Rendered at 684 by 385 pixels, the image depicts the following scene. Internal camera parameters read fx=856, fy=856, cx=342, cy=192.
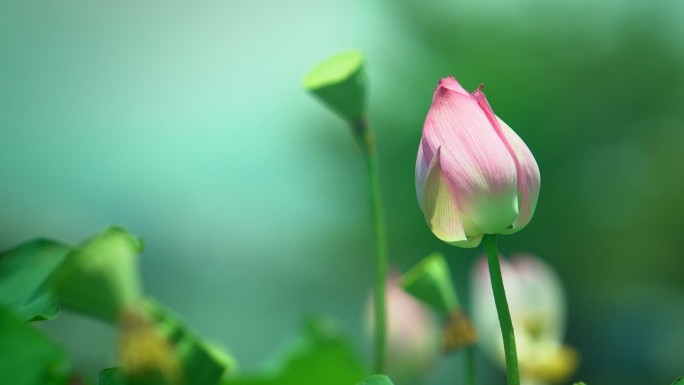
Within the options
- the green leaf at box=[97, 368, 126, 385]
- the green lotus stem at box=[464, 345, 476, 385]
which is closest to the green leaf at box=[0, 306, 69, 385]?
the green leaf at box=[97, 368, 126, 385]

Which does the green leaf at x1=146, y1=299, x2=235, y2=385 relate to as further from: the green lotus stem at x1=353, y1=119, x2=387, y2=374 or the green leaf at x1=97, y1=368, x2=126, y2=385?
the green lotus stem at x1=353, y1=119, x2=387, y2=374

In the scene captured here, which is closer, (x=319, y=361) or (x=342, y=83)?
(x=342, y=83)

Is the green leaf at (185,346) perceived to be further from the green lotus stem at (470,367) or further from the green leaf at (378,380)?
the green lotus stem at (470,367)

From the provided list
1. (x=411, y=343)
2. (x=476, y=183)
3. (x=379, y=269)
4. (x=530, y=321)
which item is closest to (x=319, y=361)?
(x=411, y=343)

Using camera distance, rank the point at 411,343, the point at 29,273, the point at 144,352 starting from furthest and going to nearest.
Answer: the point at 411,343 → the point at 29,273 → the point at 144,352

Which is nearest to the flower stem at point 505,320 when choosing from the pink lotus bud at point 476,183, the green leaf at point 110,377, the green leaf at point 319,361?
the pink lotus bud at point 476,183

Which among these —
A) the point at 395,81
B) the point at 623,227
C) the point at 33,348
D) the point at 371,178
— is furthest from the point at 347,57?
the point at 623,227

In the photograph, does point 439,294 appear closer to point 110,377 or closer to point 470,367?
point 470,367
